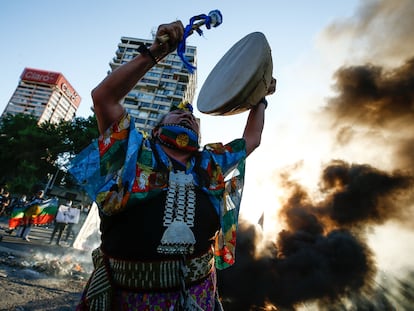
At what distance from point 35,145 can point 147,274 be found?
34836mm

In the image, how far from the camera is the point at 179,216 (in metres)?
1.45

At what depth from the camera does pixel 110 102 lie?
4.69ft

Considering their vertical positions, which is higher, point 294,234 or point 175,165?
point 294,234

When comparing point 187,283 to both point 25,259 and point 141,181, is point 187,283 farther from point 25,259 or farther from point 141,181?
point 25,259

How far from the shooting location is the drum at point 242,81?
2.07 m

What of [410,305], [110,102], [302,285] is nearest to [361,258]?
[410,305]

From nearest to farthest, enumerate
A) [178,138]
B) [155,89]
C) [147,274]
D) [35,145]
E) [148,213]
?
[147,274], [148,213], [178,138], [35,145], [155,89]

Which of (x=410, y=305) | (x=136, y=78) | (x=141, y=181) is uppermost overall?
(x=136, y=78)

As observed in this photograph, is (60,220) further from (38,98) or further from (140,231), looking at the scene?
(38,98)

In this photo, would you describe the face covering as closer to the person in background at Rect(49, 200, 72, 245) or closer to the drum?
the drum

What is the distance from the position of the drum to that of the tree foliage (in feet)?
97.0

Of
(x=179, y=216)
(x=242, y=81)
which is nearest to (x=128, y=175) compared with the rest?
(x=179, y=216)

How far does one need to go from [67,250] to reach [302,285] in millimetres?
8686

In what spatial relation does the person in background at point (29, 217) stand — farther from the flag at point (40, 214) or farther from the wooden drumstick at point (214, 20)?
the wooden drumstick at point (214, 20)
